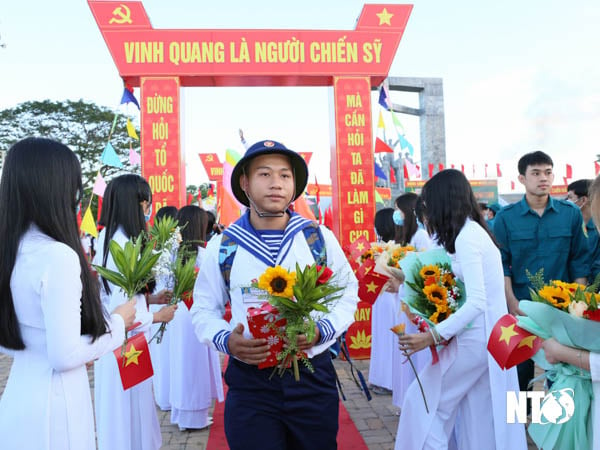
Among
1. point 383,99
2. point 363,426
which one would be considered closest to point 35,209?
point 363,426

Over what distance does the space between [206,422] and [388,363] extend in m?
1.98

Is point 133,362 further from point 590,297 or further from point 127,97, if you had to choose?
point 127,97

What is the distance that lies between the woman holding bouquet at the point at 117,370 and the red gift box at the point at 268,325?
1.18 m

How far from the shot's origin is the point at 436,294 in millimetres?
2697

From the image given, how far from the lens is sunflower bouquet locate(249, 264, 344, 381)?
1764mm

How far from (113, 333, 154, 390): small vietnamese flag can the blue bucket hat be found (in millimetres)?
867

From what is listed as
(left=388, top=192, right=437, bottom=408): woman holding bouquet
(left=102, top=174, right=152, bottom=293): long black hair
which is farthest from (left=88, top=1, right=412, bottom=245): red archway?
(left=102, top=174, right=152, bottom=293): long black hair

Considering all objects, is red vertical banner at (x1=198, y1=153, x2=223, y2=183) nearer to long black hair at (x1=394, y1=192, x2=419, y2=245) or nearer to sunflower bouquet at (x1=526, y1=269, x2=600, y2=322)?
long black hair at (x1=394, y1=192, x2=419, y2=245)

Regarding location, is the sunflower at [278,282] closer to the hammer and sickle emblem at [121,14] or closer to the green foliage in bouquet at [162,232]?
the green foliage in bouquet at [162,232]

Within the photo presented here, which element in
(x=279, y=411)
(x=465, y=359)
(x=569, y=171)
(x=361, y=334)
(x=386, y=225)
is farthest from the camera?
(x=569, y=171)

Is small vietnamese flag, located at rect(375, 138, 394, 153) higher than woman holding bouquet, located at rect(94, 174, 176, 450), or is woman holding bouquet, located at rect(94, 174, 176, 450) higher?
small vietnamese flag, located at rect(375, 138, 394, 153)

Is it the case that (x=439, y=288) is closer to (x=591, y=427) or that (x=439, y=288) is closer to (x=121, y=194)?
(x=591, y=427)

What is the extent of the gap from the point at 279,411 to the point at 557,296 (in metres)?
1.20

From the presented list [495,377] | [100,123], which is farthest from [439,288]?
[100,123]
